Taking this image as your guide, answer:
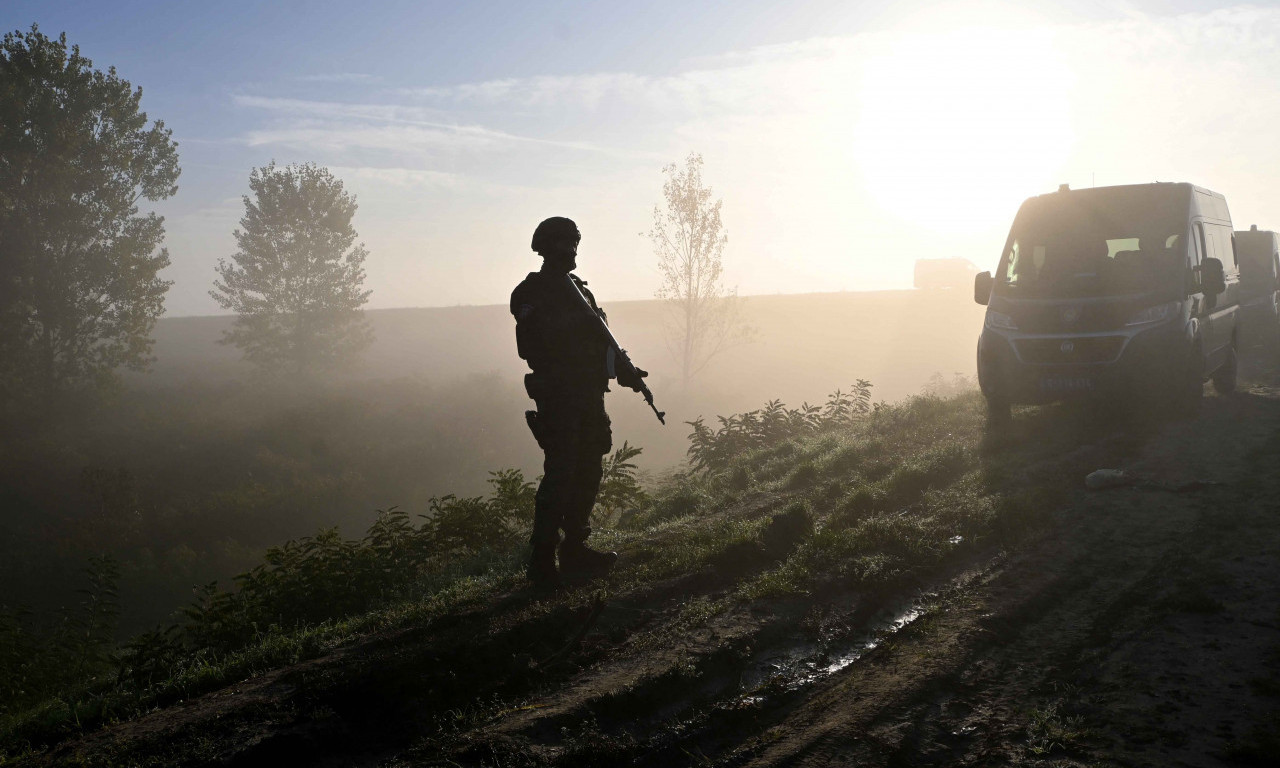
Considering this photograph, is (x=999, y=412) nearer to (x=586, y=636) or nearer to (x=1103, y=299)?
(x=1103, y=299)

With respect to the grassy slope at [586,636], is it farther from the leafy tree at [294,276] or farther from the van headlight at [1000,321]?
the leafy tree at [294,276]

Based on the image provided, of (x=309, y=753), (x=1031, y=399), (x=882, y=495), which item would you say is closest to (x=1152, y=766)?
(x=309, y=753)

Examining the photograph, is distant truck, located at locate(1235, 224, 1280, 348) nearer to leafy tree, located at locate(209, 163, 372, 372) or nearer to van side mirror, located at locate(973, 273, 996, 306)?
van side mirror, located at locate(973, 273, 996, 306)

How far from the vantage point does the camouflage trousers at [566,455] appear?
5.41m

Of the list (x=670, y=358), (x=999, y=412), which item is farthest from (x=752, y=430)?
(x=670, y=358)

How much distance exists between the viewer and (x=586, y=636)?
4.42 m

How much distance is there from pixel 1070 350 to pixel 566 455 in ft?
21.0

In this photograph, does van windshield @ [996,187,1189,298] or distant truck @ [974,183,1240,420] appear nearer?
distant truck @ [974,183,1240,420]

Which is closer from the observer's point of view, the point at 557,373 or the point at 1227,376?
the point at 557,373

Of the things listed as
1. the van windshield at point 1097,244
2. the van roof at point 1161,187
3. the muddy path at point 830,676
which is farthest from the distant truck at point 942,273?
the muddy path at point 830,676

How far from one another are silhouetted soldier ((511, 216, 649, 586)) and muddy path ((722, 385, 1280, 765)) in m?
2.42

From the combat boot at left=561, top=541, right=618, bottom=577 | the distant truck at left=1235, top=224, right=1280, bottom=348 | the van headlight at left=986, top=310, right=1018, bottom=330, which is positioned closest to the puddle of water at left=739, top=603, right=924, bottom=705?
the combat boot at left=561, top=541, right=618, bottom=577

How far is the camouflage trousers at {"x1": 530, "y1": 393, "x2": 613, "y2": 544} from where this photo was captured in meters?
5.41

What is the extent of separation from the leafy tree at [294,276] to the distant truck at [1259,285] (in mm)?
36993
